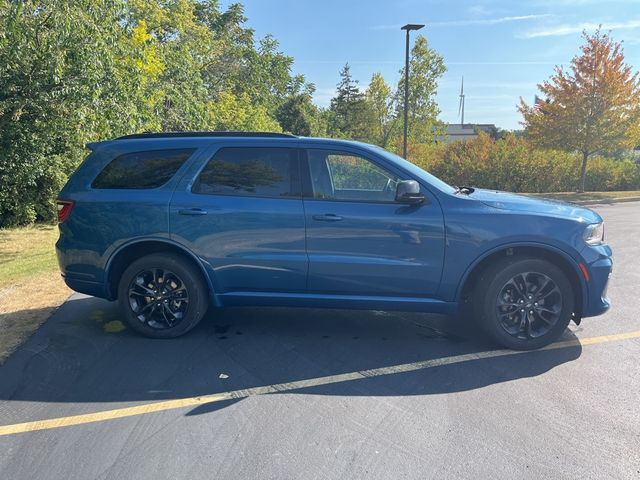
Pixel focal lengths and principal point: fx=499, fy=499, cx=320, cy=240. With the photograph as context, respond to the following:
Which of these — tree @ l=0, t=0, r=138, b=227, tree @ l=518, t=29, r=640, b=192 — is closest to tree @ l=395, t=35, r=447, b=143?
tree @ l=518, t=29, r=640, b=192

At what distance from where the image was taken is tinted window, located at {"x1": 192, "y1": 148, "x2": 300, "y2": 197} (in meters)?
4.52

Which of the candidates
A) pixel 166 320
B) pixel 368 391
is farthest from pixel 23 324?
pixel 368 391

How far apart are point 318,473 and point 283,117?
132 feet

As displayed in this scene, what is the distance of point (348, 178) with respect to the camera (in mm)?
4629

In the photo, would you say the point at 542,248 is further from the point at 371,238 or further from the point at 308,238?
the point at 308,238

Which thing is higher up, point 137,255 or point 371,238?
point 371,238

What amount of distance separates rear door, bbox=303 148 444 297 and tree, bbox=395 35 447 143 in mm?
24742

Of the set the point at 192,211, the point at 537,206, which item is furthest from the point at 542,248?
the point at 192,211

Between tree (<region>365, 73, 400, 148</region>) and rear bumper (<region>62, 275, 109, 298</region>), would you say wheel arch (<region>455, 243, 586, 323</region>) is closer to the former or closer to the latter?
rear bumper (<region>62, 275, 109, 298</region>)

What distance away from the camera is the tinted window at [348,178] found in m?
4.46

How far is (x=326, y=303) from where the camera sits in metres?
4.52

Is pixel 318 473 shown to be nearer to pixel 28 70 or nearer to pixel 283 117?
pixel 28 70

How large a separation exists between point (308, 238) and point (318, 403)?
4.88ft

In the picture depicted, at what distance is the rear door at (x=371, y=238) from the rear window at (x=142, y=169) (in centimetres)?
124
